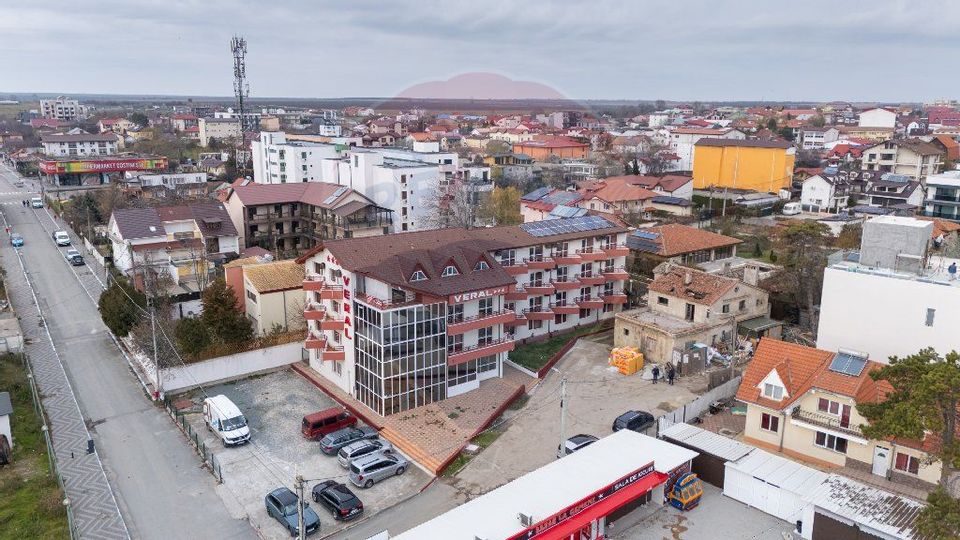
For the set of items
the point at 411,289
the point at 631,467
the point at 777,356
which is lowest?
the point at 631,467

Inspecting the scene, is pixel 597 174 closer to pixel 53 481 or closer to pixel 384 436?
pixel 384 436

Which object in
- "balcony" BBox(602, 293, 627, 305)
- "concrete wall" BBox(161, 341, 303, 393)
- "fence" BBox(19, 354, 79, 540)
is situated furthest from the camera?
"balcony" BBox(602, 293, 627, 305)

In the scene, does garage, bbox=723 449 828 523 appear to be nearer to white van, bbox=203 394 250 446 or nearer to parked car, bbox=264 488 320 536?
parked car, bbox=264 488 320 536

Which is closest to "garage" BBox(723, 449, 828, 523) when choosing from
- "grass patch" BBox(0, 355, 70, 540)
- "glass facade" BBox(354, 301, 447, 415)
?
"glass facade" BBox(354, 301, 447, 415)

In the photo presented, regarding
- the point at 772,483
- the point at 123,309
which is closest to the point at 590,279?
the point at 772,483

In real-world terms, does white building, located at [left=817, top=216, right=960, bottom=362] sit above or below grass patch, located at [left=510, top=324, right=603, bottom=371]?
above

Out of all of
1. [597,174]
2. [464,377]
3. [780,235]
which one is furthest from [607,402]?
[597,174]

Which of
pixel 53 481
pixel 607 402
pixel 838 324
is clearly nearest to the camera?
pixel 53 481
